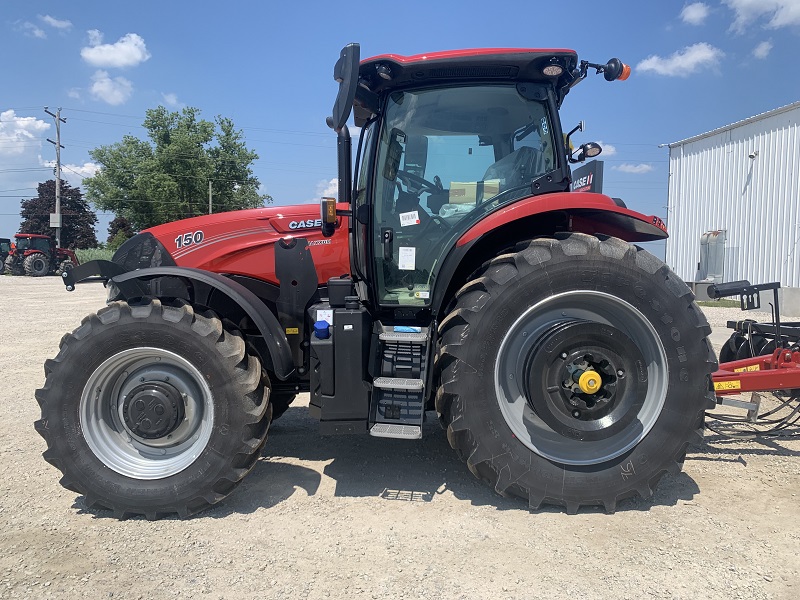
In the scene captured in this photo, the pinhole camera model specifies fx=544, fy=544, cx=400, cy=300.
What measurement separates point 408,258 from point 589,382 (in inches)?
51.3

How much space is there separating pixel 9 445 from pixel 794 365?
5.86 m

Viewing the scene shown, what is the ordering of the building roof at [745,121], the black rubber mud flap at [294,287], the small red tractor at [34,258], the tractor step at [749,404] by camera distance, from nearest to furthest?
the black rubber mud flap at [294,287] < the tractor step at [749,404] < the building roof at [745,121] < the small red tractor at [34,258]

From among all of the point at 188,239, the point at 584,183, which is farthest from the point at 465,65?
the point at 584,183

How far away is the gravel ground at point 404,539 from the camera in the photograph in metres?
2.38

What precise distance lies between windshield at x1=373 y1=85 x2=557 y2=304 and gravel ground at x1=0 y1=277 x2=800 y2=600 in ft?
4.11

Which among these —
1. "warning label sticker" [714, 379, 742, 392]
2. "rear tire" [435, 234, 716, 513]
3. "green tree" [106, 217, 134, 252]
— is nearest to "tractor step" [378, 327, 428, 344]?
"rear tire" [435, 234, 716, 513]

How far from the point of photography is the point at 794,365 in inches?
150

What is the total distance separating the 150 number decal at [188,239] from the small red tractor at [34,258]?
91.6 feet

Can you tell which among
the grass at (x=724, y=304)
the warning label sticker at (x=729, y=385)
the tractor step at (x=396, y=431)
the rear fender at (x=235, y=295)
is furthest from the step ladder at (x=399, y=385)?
the grass at (x=724, y=304)

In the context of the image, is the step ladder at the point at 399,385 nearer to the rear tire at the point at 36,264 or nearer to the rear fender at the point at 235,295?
the rear fender at the point at 235,295

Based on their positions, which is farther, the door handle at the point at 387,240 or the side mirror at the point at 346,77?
the door handle at the point at 387,240

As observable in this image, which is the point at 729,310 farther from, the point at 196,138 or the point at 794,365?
the point at 196,138

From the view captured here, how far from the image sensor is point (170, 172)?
4031cm

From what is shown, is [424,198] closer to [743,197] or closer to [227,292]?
[227,292]
